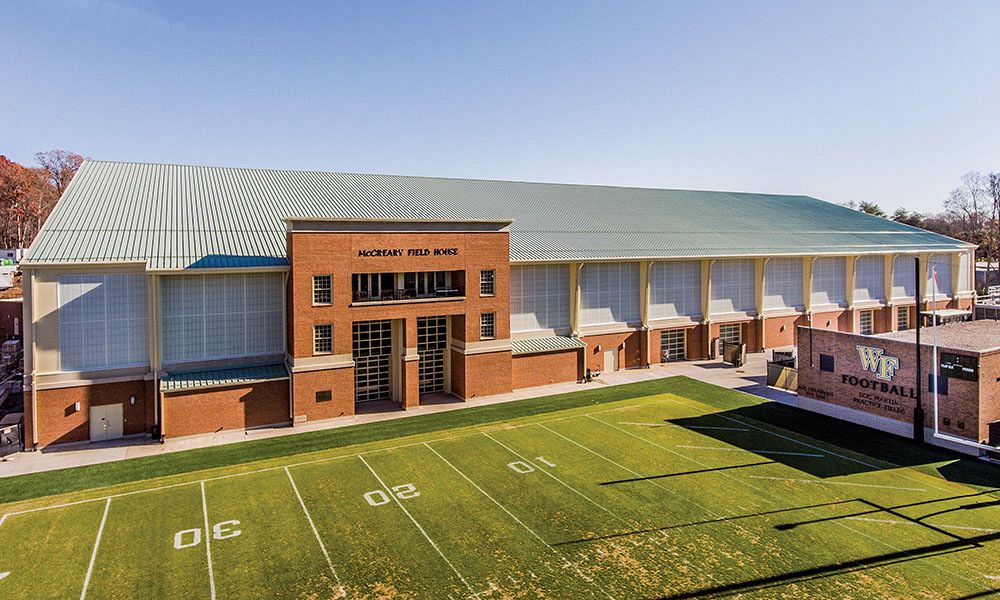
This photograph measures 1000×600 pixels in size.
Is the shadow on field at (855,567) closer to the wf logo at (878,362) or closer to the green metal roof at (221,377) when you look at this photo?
the wf logo at (878,362)

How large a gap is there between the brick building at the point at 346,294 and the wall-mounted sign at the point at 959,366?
18.9 m

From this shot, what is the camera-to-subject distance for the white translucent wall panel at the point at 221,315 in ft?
94.3

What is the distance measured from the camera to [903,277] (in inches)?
2200

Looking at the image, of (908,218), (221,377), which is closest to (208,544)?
(221,377)

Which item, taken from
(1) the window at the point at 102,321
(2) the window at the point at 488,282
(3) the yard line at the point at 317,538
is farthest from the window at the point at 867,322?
(1) the window at the point at 102,321

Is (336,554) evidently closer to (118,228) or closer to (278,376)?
(278,376)

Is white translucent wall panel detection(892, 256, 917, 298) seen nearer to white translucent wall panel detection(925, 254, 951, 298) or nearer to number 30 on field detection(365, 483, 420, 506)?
white translucent wall panel detection(925, 254, 951, 298)

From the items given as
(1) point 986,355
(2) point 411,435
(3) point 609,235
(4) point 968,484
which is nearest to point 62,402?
(2) point 411,435

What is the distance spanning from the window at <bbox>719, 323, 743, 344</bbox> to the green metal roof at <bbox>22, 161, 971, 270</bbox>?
5991 millimetres

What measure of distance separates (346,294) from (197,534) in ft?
47.6

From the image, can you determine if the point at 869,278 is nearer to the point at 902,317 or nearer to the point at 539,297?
the point at 902,317

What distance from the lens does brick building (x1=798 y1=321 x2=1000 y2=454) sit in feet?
82.0

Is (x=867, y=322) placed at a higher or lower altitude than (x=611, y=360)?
higher

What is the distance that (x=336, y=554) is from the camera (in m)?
16.8
